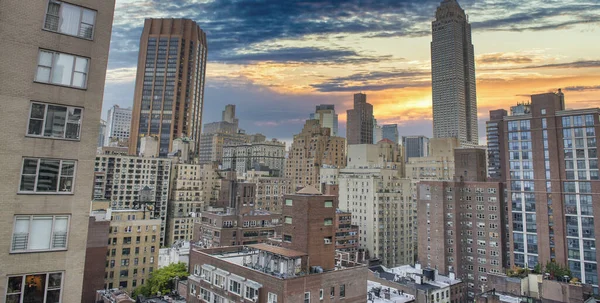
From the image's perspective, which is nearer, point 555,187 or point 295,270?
point 295,270

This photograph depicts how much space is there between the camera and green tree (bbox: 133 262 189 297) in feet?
215

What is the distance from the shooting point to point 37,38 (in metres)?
13.2

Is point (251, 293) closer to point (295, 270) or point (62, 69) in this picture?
point (295, 270)

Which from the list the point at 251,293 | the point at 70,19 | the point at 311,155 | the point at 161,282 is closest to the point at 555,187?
the point at 251,293

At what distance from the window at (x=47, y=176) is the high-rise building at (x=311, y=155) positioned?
154 metres

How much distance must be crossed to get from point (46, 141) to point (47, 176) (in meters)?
1.29

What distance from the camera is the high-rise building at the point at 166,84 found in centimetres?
18350

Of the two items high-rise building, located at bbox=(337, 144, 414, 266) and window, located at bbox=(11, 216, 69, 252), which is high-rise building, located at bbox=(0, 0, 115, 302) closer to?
window, located at bbox=(11, 216, 69, 252)

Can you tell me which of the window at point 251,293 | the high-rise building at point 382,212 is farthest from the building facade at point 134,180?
the window at point 251,293

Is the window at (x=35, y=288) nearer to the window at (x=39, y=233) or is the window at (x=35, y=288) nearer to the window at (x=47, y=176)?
the window at (x=39, y=233)

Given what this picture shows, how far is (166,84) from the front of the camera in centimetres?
18700

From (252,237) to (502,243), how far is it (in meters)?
61.9

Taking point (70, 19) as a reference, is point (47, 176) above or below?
below

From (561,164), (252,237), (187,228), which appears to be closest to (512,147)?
(561,164)
